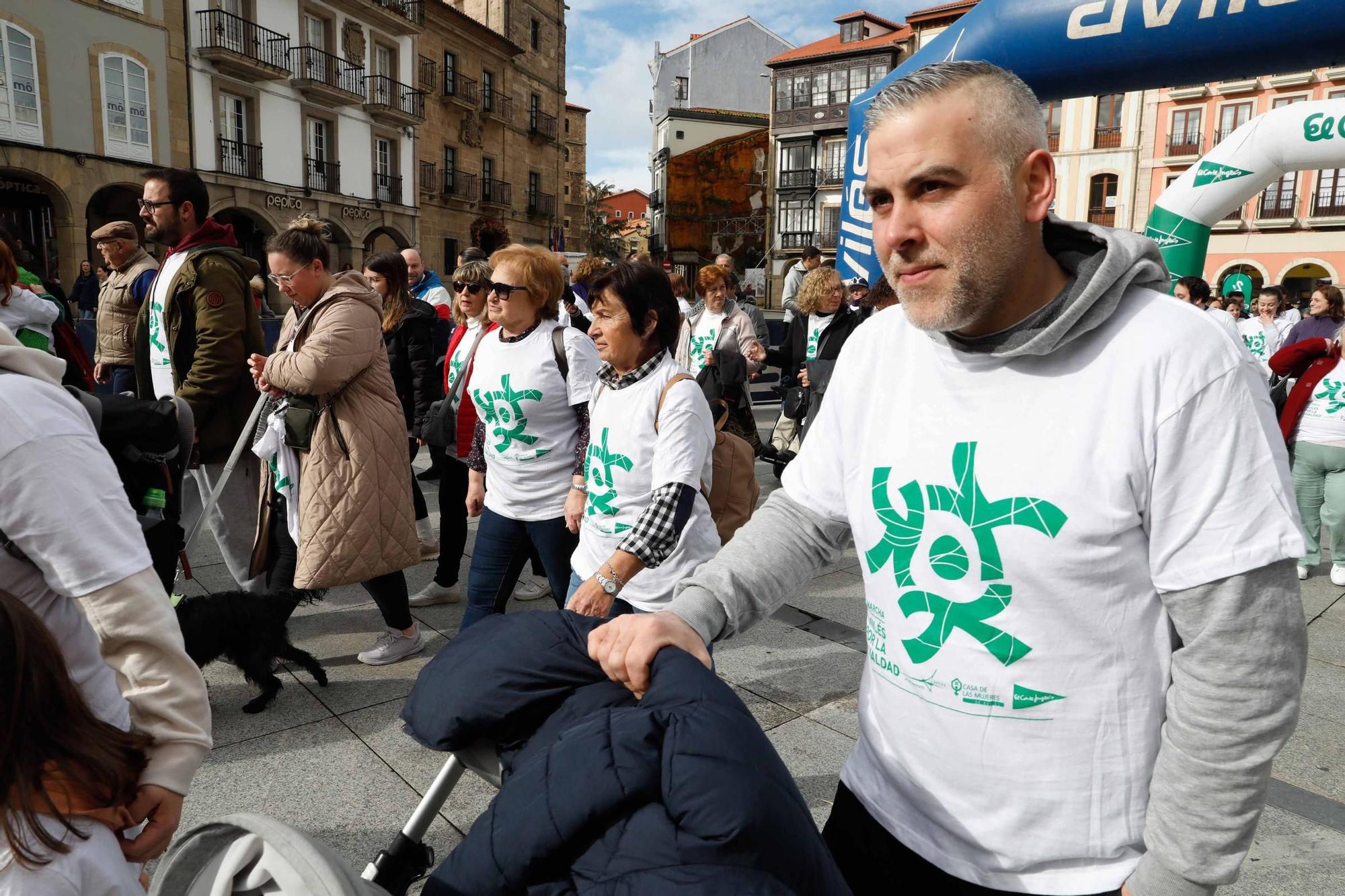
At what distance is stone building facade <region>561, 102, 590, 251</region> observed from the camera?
4275 centimetres

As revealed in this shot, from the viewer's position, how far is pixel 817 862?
97 cm

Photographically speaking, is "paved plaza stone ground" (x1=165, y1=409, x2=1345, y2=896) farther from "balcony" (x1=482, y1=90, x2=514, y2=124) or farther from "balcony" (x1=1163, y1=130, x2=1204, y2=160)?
"balcony" (x1=1163, y1=130, x2=1204, y2=160)

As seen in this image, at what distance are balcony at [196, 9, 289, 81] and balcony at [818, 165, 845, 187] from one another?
26.6m

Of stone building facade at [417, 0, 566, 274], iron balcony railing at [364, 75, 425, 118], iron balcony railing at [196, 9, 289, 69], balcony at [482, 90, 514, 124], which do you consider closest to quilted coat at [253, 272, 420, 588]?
iron balcony railing at [196, 9, 289, 69]

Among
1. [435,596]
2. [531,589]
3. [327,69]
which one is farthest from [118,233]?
[327,69]

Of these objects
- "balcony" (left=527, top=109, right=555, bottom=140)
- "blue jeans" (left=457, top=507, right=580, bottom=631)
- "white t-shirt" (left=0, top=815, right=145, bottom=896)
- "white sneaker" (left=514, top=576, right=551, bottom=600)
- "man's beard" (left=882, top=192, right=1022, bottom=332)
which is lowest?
"white sneaker" (left=514, top=576, right=551, bottom=600)

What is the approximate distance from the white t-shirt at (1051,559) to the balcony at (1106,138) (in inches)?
1514

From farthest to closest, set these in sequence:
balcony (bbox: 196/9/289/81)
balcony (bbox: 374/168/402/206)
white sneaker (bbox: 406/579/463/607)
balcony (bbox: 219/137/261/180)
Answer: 1. balcony (bbox: 374/168/402/206)
2. balcony (bbox: 219/137/261/180)
3. balcony (bbox: 196/9/289/81)
4. white sneaker (bbox: 406/579/463/607)

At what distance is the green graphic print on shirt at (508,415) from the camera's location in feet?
11.6

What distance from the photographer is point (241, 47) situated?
75.2 ft

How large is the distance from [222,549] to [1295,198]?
3748cm

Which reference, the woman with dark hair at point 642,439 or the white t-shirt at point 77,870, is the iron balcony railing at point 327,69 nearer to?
the woman with dark hair at point 642,439

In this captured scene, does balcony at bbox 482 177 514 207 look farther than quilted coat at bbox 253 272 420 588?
Yes

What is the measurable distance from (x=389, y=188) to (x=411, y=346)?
25.3 meters
